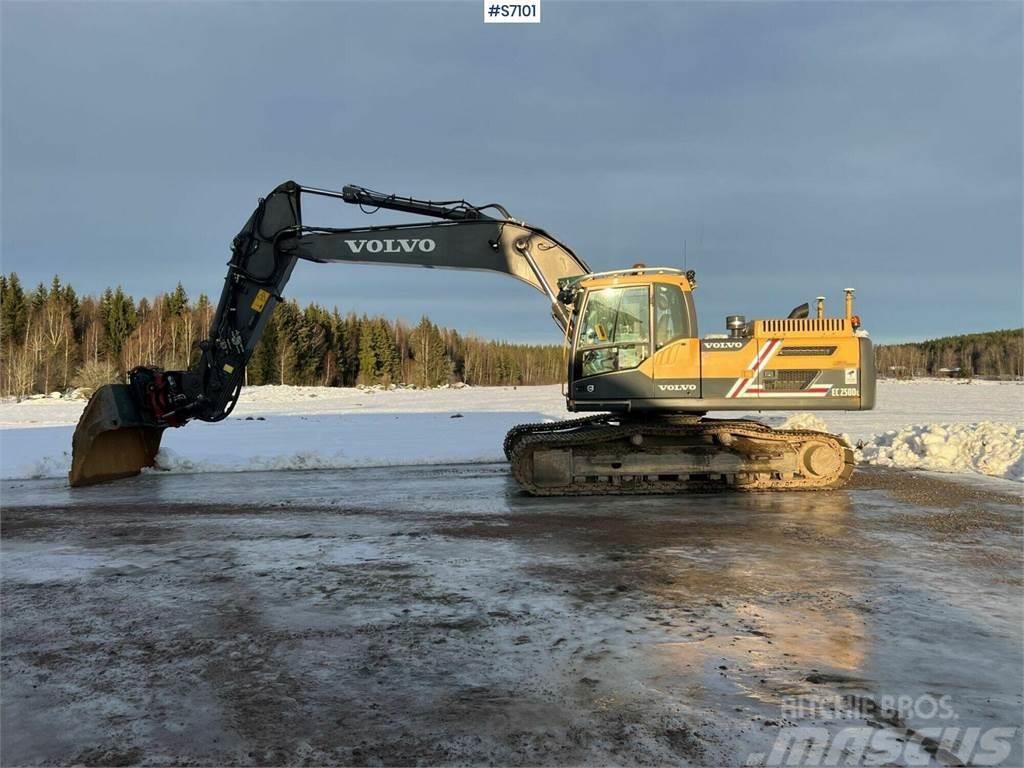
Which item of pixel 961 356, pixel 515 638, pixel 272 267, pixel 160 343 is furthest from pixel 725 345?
pixel 961 356

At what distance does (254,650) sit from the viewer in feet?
13.6

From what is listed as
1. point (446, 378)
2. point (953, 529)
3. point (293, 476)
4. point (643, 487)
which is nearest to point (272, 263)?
point (293, 476)

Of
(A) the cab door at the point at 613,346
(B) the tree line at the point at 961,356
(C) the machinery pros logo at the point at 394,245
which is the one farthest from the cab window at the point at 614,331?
(B) the tree line at the point at 961,356

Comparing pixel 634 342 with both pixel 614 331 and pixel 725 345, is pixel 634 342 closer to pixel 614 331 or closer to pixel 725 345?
pixel 614 331

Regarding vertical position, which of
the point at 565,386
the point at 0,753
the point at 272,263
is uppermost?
the point at 272,263

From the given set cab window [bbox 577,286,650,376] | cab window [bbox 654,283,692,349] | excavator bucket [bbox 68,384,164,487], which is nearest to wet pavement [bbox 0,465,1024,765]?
cab window [bbox 577,286,650,376]

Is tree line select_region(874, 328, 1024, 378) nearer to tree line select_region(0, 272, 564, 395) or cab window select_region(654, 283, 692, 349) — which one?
tree line select_region(0, 272, 564, 395)

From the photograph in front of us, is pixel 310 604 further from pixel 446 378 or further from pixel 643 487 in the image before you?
pixel 446 378

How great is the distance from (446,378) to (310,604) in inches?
3503

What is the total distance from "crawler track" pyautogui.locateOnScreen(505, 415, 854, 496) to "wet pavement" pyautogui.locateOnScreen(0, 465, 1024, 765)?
1.55 m

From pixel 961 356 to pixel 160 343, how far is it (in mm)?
155944

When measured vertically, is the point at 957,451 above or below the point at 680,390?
below

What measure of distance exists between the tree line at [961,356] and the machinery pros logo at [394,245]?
135 m

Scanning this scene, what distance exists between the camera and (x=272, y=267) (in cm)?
1085
